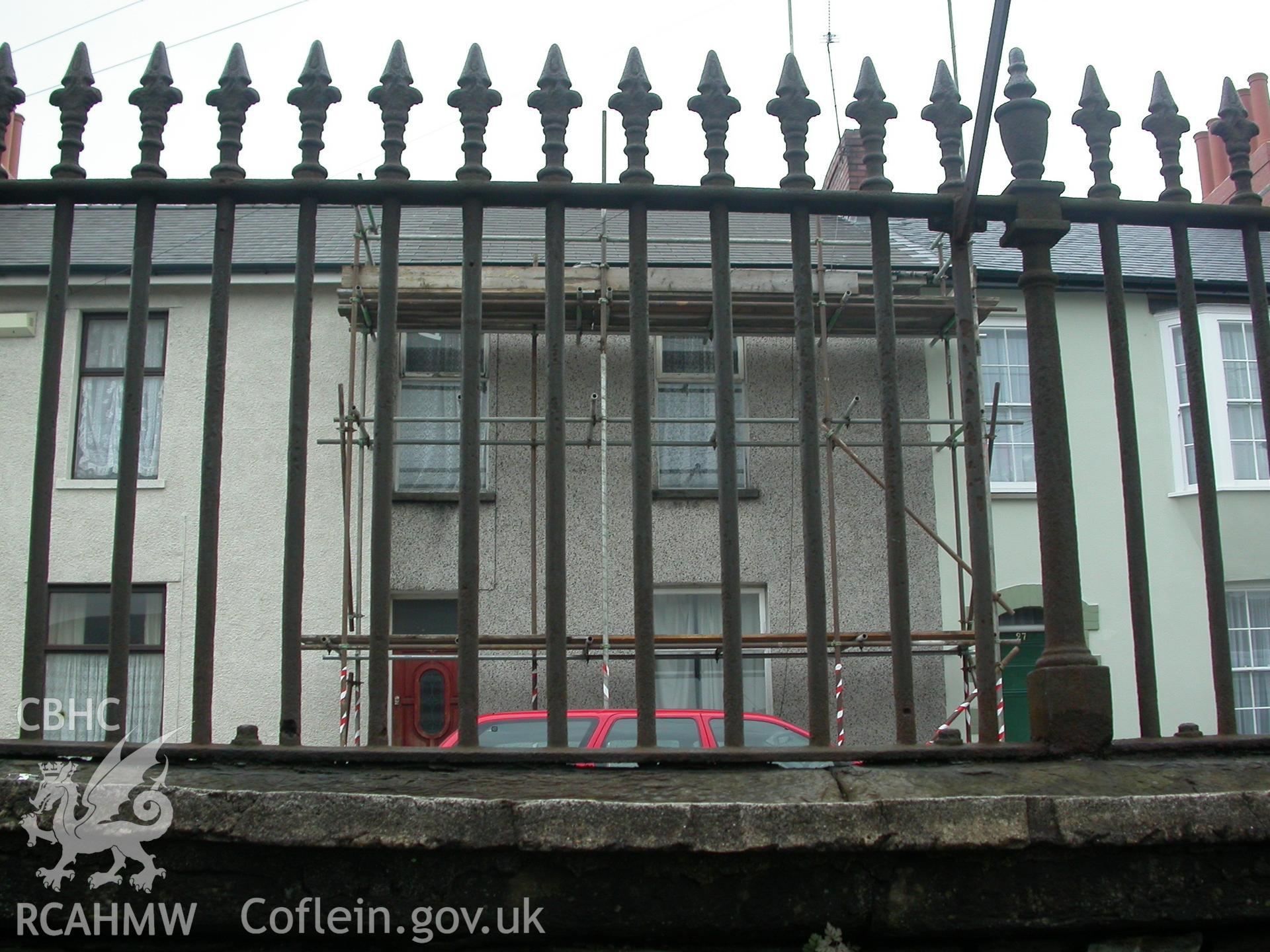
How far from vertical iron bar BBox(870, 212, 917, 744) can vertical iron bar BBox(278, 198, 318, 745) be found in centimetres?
119

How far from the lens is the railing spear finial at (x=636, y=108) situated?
2.53 metres

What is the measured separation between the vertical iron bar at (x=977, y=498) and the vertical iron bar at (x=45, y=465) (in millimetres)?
1856

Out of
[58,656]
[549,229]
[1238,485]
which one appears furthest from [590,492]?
[549,229]

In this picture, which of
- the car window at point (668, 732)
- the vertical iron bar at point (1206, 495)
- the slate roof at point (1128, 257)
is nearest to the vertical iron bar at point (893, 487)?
the vertical iron bar at point (1206, 495)

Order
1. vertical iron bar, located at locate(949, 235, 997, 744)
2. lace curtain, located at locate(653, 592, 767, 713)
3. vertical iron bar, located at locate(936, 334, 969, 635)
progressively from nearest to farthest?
1. vertical iron bar, located at locate(949, 235, 997, 744)
2. vertical iron bar, located at locate(936, 334, 969, 635)
3. lace curtain, located at locate(653, 592, 767, 713)

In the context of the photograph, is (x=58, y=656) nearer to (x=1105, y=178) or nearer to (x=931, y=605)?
(x=931, y=605)

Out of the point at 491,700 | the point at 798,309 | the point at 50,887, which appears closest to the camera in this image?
the point at 50,887

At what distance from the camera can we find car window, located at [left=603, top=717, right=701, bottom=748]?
30.0ft

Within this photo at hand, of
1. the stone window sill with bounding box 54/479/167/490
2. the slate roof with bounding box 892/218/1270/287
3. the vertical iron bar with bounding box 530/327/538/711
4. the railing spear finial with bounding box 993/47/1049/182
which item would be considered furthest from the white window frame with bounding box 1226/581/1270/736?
the railing spear finial with bounding box 993/47/1049/182

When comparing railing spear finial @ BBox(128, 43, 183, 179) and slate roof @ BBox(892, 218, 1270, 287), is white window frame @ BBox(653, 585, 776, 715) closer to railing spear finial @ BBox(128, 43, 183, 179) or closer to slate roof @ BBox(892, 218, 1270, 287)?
slate roof @ BBox(892, 218, 1270, 287)

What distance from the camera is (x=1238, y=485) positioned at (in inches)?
529

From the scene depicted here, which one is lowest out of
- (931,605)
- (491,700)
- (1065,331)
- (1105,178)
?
(491,700)

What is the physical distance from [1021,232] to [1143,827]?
126 cm

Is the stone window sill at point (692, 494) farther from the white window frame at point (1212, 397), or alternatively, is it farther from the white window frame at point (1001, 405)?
the white window frame at point (1212, 397)
